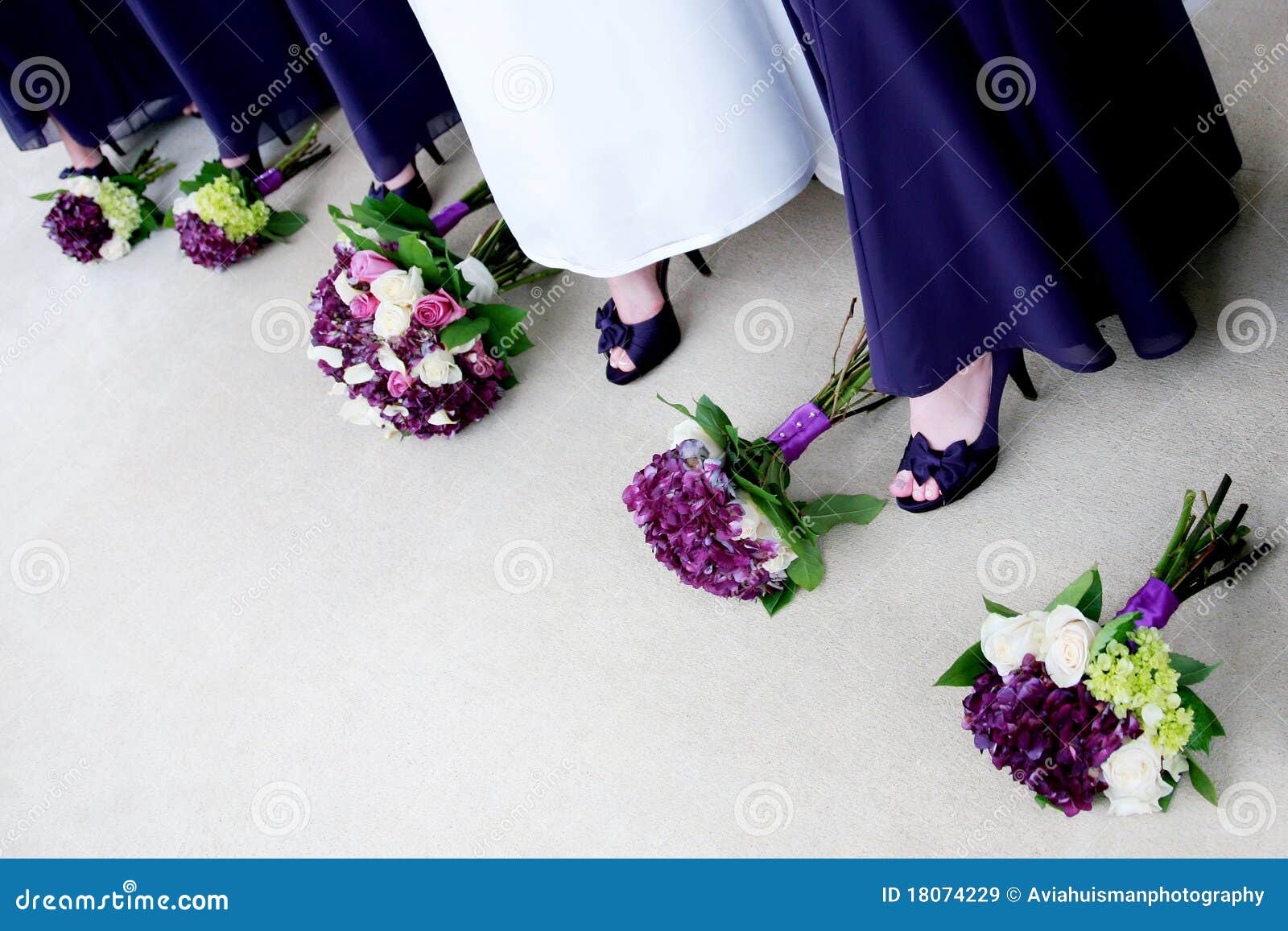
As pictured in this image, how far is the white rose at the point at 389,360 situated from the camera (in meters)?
1.66

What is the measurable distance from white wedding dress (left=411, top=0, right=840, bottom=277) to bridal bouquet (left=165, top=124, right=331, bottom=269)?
2.87 ft

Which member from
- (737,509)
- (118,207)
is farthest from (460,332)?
(118,207)

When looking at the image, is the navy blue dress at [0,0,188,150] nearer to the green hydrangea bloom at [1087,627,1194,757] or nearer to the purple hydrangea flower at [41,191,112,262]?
the purple hydrangea flower at [41,191,112,262]

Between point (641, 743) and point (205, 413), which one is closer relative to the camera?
point (641, 743)

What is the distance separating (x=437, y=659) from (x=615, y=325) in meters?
0.59

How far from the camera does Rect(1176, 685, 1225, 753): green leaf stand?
1.08 m

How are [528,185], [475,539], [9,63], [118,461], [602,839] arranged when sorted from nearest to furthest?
[602,839], [528,185], [475,539], [118,461], [9,63]

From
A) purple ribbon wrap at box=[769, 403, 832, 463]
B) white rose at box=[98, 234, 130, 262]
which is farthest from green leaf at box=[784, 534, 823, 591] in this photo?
white rose at box=[98, 234, 130, 262]

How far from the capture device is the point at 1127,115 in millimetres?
1204

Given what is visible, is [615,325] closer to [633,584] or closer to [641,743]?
[633,584]

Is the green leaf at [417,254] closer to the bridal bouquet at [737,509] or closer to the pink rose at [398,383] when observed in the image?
the pink rose at [398,383]

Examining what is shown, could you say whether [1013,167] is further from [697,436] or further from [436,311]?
[436,311]

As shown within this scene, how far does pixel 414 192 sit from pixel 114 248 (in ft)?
2.60
